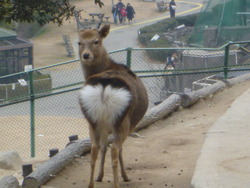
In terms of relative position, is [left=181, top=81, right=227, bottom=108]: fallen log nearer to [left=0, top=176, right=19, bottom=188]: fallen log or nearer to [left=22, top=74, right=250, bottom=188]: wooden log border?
[left=22, top=74, right=250, bottom=188]: wooden log border

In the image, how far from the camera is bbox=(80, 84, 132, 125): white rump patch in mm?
5836

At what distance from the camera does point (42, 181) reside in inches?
275

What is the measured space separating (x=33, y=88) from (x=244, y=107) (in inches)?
171

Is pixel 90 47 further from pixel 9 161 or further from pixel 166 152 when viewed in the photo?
pixel 9 161

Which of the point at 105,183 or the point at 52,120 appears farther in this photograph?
the point at 52,120

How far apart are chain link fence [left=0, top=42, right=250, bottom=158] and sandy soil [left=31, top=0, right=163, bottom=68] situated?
87.5 feet

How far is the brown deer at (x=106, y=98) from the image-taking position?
5867 millimetres

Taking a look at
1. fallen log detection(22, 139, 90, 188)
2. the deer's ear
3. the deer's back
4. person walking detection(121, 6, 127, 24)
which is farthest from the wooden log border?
person walking detection(121, 6, 127, 24)

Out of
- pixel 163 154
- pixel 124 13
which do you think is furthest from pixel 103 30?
pixel 124 13

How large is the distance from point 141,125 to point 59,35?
4288cm

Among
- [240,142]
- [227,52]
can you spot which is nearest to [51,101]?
[227,52]

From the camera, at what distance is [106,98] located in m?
5.82

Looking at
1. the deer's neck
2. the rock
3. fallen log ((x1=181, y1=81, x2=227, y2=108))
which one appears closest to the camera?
the deer's neck

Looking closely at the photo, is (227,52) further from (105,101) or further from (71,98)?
(105,101)
